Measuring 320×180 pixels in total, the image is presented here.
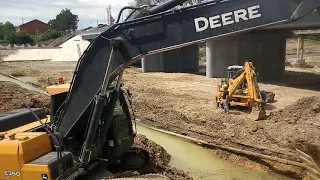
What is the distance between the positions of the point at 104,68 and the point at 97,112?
32.2 inches

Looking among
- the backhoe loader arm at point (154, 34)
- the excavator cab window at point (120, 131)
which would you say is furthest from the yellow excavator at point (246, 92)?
the backhoe loader arm at point (154, 34)

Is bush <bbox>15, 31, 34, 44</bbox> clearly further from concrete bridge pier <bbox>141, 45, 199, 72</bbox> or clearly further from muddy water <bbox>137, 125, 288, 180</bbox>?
muddy water <bbox>137, 125, 288, 180</bbox>

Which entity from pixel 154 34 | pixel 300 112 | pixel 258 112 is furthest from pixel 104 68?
pixel 300 112

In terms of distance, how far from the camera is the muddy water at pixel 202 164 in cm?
855

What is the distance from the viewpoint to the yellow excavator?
536 inches

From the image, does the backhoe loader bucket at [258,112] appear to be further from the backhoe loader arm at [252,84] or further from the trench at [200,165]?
the trench at [200,165]

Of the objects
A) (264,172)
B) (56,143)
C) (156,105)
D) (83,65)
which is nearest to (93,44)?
(83,65)

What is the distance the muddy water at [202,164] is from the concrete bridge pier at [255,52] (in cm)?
1497

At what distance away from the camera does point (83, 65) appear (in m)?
6.02

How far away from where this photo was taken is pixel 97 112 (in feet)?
19.7

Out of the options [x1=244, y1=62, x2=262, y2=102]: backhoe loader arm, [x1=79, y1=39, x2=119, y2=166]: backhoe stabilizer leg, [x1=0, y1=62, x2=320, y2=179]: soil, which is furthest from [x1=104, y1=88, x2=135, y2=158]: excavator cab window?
[x1=244, y1=62, x2=262, y2=102]: backhoe loader arm

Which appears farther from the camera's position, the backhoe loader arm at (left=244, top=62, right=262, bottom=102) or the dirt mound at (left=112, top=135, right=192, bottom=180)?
the backhoe loader arm at (left=244, top=62, right=262, bottom=102)

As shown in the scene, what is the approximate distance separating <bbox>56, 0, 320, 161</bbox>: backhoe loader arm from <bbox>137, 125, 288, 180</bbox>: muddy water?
3.90 metres

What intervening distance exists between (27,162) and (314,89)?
65.9ft
